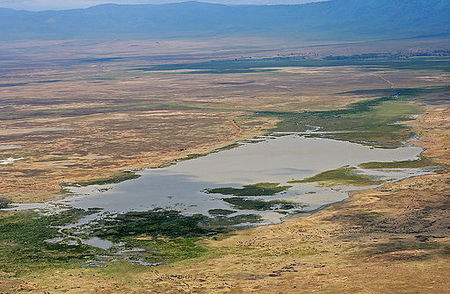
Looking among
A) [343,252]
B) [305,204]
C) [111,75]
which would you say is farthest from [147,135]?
[111,75]

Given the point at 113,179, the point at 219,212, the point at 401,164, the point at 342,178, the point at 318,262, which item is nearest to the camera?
the point at 318,262

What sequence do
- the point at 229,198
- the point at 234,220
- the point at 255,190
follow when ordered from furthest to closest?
the point at 255,190
the point at 229,198
the point at 234,220

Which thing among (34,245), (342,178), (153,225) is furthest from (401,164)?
(34,245)

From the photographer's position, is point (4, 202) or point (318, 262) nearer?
point (318, 262)

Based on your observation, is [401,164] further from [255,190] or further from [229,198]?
[229,198]

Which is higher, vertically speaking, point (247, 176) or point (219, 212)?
point (219, 212)

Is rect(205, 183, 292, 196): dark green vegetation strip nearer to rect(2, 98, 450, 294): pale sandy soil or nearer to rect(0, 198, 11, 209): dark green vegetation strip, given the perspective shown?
rect(2, 98, 450, 294): pale sandy soil

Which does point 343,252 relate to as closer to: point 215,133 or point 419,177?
point 419,177

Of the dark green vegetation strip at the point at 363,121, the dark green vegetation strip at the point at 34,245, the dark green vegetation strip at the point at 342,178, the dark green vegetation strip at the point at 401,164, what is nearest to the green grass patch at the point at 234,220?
the dark green vegetation strip at the point at 34,245
